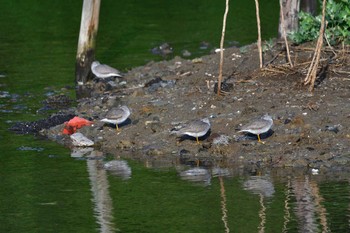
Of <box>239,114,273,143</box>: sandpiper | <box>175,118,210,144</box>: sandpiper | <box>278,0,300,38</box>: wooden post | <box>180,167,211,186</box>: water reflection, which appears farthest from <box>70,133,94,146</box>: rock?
<box>278,0,300,38</box>: wooden post

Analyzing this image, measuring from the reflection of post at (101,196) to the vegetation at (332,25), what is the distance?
19.8 ft

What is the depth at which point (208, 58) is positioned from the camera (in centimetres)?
2356

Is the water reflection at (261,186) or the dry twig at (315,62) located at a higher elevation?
the dry twig at (315,62)

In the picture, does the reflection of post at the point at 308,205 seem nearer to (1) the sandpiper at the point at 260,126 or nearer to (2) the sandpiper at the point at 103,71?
(1) the sandpiper at the point at 260,126

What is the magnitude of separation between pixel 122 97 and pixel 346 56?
434 cm

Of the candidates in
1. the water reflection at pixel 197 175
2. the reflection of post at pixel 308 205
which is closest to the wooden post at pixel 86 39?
the water reflection at pixel 197 175

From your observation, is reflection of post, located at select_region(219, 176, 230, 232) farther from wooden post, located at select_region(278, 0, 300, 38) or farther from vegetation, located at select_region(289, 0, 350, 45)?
wooden post, located at select_region(278, 0, 300, 38)

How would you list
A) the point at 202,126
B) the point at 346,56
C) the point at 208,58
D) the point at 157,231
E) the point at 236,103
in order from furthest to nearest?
the point at 208,58
the point at 346,56
the point at 236,103
the point at 202,126
the point at 157,231

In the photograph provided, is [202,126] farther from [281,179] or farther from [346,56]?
[346,56]

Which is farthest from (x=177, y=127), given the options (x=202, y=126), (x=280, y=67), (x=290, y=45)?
(x=290, y=45)

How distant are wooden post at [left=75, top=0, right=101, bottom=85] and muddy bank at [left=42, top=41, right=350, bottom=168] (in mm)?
1535

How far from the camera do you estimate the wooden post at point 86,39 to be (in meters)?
23.3

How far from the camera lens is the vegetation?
21078mm

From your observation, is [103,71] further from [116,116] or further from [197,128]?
[197,128]
